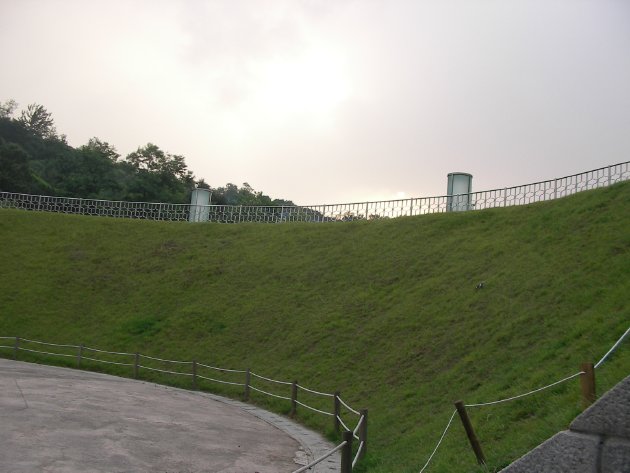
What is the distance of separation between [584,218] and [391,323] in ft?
23.5

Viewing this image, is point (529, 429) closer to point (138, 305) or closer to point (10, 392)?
point (10, 392)

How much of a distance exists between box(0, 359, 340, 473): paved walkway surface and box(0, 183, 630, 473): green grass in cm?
148

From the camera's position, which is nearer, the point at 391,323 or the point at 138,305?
the point at 391,323

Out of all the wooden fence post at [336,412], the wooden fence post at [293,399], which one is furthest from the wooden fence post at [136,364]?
the wooden fence post at [336,412]

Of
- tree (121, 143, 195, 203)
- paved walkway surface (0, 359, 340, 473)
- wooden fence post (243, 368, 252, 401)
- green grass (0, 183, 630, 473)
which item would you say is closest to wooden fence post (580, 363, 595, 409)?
green grass (0, 183, 630, 473)

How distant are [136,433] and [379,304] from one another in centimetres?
1097

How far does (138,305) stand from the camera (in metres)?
29.1

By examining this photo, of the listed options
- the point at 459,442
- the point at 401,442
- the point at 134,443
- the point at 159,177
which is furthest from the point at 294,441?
the point at 159,177

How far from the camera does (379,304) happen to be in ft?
71.6

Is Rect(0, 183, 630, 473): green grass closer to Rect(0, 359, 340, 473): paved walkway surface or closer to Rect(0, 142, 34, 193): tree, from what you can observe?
Rect(0, 359, 340, 473): paved walkway surface

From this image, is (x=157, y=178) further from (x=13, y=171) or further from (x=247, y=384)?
(x=247, y=384)

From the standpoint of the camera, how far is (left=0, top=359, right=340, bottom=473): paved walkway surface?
34.2 feet

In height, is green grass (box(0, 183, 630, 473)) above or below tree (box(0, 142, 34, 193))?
below

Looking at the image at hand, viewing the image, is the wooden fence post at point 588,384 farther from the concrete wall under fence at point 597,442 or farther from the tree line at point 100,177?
the tree line at point 100,177
